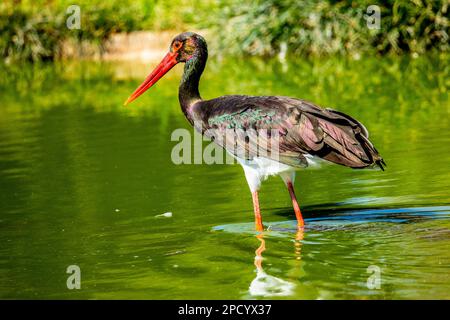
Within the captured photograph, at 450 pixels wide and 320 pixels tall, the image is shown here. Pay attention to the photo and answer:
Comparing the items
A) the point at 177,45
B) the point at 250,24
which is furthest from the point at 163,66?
the point at 250,24

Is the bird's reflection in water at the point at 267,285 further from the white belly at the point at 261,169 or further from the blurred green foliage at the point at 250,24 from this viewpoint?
the blurred green foliage at the point at 250,24

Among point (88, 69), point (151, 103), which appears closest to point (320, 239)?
point (151, 103)

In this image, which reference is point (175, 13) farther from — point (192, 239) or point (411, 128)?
point (192, 239)

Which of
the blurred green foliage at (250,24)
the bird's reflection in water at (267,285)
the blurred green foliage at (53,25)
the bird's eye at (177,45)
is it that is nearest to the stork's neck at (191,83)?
the bird's eye at (177,45)

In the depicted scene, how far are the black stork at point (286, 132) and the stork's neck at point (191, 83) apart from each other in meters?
0.08

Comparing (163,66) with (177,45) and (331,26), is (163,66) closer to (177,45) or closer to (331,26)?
(177,45)

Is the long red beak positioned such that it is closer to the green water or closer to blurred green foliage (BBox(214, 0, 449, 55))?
the green water

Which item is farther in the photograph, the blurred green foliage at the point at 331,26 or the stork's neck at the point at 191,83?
the blurred green foliage at the point at 331,26

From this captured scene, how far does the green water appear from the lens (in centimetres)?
630

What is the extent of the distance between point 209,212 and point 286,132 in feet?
Answer: 3.95

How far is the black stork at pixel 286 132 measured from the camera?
281 inches

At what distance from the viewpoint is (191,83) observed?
324 inches
